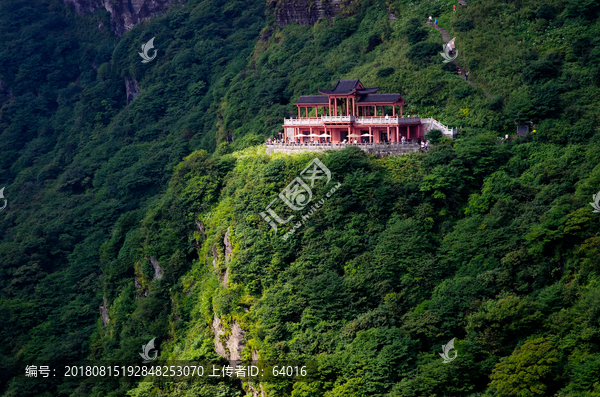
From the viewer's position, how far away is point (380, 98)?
49.0 m

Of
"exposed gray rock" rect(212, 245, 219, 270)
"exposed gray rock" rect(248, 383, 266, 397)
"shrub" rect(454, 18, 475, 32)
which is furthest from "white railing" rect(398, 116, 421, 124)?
"exposed gray rock" rect(248, 383, 266, 397)

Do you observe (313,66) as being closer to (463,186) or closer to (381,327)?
(463,186)

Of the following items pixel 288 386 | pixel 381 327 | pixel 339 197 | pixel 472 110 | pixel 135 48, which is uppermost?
pixel 135 48

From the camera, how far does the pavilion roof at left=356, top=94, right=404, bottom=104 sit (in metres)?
48.4

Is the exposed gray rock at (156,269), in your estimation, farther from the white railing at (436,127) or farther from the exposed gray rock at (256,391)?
the white railing at (436,127)

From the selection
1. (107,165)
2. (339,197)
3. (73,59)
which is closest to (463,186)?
(339,197)

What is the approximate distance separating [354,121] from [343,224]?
27.2 feet

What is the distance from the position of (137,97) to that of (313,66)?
2555 centimetres

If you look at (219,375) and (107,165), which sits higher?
(107,165)

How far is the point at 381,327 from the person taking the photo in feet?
123

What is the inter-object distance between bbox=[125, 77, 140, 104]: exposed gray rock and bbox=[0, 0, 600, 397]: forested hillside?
3343 millimetres

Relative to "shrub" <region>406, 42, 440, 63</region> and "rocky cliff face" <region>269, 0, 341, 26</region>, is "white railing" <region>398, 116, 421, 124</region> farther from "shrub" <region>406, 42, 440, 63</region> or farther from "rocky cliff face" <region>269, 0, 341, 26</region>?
"rocky cliff face" <region>269, 0, 341, 26</region>

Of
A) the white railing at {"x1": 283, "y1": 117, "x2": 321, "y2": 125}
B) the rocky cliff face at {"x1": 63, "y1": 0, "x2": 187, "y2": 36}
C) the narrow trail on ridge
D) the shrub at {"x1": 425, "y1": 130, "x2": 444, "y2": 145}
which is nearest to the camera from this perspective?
the shrub at {"x1": 425, "y1": 130, "x2": 444, "y2": 145}

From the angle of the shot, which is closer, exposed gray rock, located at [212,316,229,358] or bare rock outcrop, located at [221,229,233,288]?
exposed gray rock, located at [212,316,229,358]
